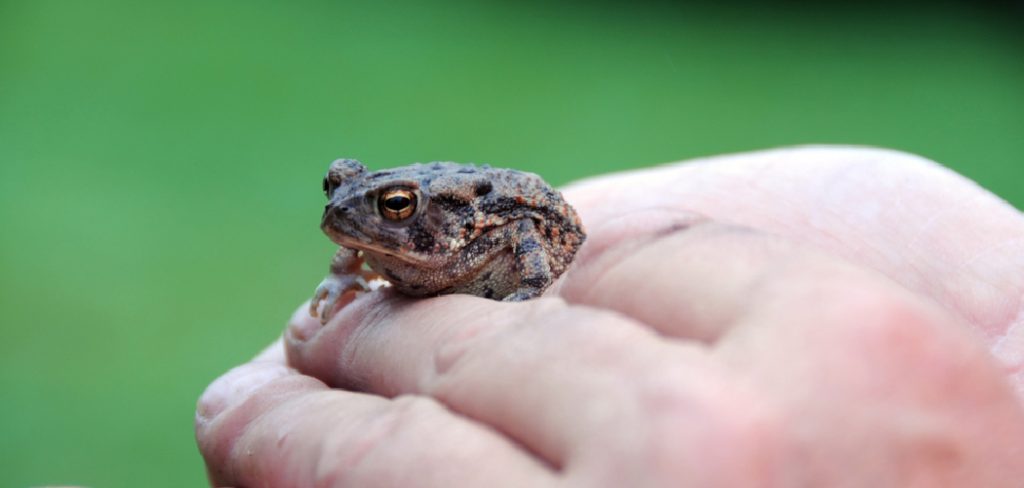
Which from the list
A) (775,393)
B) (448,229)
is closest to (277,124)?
(448,229)

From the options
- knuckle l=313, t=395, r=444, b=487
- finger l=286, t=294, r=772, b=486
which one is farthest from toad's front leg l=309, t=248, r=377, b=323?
knuckle l=313, t=395, r=444, b=487

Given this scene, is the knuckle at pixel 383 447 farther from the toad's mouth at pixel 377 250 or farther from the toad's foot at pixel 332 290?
the toad's foot at pixel 332 290

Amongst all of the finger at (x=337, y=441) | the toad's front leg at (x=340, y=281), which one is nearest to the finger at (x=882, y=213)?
the toad's front leg at (x=340, y=281)

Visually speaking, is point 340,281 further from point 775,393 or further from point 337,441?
point 775,393

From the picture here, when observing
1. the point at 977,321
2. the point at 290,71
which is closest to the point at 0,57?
the point at 290,71

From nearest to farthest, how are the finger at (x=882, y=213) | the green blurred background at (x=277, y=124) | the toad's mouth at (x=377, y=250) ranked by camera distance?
the toad's mouth at (x=377, y=250) < the finger at (x=882, y=213) < the green blurred background at (x=277, y=124)

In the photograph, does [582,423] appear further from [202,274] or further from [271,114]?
[271,114]
